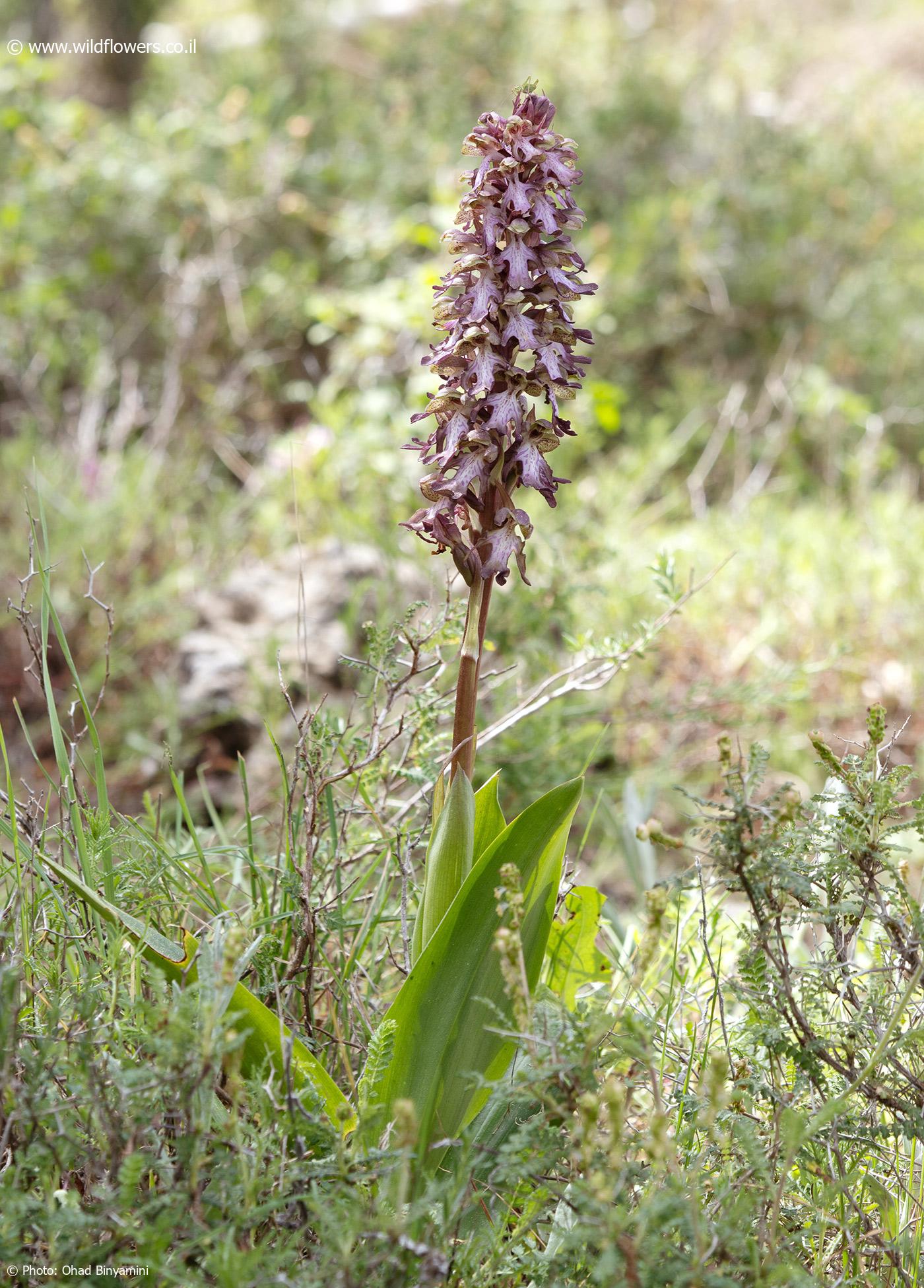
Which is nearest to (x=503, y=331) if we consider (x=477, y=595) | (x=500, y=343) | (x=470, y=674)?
(x=500, y=343)

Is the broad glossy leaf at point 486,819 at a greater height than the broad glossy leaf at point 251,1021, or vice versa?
the broad glossy leaf at point 486,819

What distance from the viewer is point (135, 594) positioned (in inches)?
150

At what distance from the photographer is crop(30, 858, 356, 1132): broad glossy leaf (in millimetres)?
1257

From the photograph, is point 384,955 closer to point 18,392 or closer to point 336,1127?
point 336,1127

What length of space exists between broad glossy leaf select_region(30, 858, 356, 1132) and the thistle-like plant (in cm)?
38

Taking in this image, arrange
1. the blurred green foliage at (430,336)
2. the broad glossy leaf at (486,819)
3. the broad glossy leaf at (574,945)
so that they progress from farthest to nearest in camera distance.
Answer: the blurred green foliage at (430,336) → the broad glossy leaf at (574,945) → the broad glossy leaf at (486,819)

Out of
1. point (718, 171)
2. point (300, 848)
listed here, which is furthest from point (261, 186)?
point (300, 848)

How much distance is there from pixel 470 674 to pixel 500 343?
1.35 feet

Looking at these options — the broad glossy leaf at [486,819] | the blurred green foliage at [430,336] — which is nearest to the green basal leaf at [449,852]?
the broad glossy leaf at [486,819]

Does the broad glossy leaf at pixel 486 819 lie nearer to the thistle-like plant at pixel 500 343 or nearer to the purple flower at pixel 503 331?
the thistle-like plant at pixel 500 343

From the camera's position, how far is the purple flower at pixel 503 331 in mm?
1277

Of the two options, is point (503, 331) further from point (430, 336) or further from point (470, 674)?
point (430, 336)

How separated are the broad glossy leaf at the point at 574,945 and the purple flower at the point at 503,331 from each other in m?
0.56

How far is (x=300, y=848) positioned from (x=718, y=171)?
6017 millimetres
